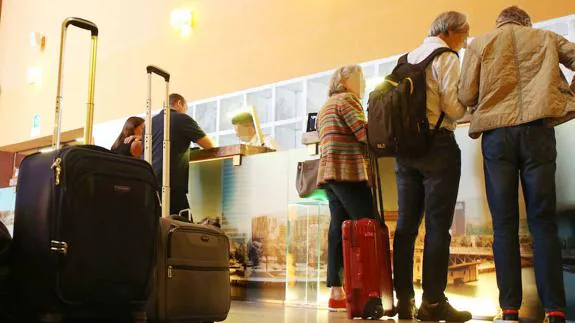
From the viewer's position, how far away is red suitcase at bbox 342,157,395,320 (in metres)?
2.78

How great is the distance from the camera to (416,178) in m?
2.80

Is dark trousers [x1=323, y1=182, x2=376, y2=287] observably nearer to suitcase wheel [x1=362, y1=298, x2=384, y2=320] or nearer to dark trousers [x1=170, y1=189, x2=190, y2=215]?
suitcase wheel [x1=362, y1=298, x2=384, y2=320]

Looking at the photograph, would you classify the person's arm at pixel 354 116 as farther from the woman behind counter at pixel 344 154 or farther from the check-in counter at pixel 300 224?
the check-in counter at pixel 300 224

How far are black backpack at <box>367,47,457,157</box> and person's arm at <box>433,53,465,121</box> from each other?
0.11 feet

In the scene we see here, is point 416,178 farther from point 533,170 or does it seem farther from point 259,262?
point 259,262

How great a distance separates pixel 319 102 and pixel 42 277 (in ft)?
14.1

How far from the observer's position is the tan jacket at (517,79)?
2410 millimetres

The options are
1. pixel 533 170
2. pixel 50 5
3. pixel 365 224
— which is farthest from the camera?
pixel 50 5

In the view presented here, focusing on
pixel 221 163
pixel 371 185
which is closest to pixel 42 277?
pixel 371 185

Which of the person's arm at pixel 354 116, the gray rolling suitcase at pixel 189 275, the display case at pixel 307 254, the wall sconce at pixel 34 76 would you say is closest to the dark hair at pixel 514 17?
the person's arm at pixel 354 116

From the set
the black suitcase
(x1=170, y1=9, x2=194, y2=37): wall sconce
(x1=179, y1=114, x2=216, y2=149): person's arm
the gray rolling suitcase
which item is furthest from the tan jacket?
(x1=170, y1=9, x2=194, y2=37): wall sconce

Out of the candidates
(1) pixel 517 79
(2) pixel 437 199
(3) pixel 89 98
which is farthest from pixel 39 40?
(1) pixel 517 79

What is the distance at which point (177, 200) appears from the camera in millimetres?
3941

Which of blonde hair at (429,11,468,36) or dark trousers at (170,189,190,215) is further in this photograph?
dark trousers at (170,189,190,215)
